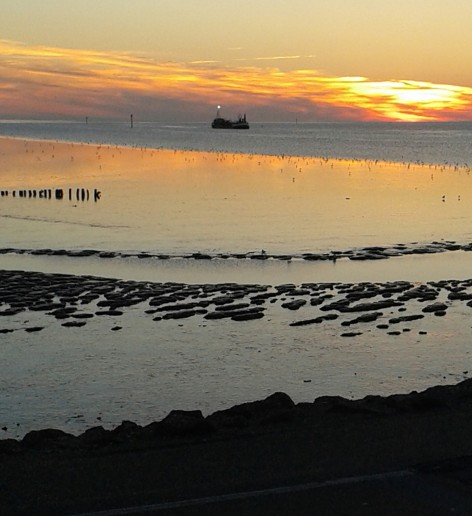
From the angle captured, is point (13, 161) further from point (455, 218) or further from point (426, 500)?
point (426, 500)

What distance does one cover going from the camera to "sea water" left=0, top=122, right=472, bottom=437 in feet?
58.0

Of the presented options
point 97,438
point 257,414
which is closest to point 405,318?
point 257,414

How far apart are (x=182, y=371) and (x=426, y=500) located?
11015mm

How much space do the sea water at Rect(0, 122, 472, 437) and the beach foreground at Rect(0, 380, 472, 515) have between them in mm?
4618

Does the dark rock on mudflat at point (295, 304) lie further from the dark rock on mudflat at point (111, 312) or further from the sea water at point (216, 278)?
the dark rock on mudflat at point (111, 312)

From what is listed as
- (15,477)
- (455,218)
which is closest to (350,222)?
(455,218)

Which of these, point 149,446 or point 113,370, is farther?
point 113,370

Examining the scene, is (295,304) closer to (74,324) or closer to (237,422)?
(74,324)

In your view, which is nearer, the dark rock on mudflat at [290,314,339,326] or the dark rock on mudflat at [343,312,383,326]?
the dark rock on mudflat at [290,314,339,326]

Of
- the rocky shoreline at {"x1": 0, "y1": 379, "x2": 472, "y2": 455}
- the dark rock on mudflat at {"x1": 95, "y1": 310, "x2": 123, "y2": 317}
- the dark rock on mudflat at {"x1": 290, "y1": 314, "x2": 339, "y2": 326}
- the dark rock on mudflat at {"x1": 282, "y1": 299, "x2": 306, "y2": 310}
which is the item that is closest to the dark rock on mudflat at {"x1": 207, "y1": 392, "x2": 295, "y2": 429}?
the rocky shoreline at {"x1": 0, "y1": 379, "x2": 472, "y2": 455}

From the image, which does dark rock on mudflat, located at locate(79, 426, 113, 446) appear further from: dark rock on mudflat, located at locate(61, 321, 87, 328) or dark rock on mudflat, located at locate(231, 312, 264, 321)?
dark rock on mudflat, located at locate(231, 312, 264, 321)

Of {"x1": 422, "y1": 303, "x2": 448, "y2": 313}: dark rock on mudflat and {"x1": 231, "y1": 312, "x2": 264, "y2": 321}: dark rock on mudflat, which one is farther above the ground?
{"x1": 422, "y1": 303, "x2": 448, "y2": 313}: dark rock on mudflat

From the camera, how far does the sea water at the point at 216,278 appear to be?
58.0 ft

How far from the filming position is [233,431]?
1134 cm
